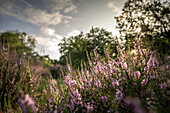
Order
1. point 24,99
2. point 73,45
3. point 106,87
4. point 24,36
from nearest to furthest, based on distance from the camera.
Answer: point 24,99 → point 106,87 → point 73,45 → point 24,36

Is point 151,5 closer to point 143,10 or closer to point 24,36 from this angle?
point 143,10

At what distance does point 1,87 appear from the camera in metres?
2.57

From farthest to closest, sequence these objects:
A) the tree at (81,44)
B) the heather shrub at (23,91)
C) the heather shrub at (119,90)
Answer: the tree at (81,44) → the heather shrub at (119,90) → the heather shrub at (23,91)

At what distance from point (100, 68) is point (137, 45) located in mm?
825

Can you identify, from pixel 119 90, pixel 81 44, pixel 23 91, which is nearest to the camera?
pixel 119 90

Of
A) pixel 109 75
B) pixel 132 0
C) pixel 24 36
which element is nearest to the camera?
pixel 109 75

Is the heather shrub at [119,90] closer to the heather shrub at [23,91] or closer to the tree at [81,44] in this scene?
the heather shrub at [23,91]

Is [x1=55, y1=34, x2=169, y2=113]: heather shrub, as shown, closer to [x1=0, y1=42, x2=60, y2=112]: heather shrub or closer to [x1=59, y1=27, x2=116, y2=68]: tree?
[x1=0, y1=42, x2=60, y2=112]: heather shrub

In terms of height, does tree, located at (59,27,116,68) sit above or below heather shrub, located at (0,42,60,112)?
above

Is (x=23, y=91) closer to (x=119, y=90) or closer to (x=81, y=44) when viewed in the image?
(x=119, y=90)

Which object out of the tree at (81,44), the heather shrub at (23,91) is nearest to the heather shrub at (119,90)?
the heather shrub at (23,91)

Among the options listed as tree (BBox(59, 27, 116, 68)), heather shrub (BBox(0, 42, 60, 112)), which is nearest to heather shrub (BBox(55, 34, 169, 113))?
heather shrub (BBox(0, 42, 60, 112))

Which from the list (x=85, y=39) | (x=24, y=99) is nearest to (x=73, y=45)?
(x=85, y=39)

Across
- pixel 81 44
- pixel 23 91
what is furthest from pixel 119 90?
pixel 81 44
